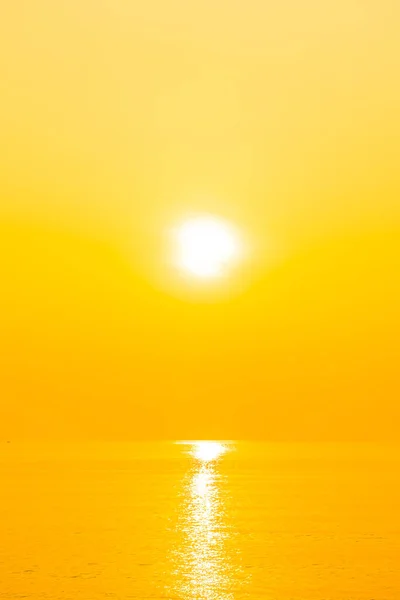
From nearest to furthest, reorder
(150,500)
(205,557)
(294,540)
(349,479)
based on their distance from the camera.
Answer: (205,557)
(294,540)
(150,500)
(349,479)

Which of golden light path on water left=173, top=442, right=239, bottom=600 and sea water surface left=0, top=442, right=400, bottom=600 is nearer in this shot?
golden light path on water left=173, top=442, right=239, bottom=600

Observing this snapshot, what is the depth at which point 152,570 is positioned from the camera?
49875 millimetres

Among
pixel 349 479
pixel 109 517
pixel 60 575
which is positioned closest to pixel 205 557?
pixel 60 575

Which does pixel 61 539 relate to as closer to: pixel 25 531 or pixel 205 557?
pixel 25 531

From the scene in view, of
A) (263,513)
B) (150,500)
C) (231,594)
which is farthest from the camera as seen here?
(150,500)

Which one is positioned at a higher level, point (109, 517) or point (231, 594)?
point (109, 517)

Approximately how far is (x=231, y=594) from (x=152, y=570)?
8.45m

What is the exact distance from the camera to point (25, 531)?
69312 mm

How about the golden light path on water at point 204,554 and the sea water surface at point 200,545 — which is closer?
the golden light path on water at point 204,554

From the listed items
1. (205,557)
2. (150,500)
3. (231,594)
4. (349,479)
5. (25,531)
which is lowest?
(231,594)

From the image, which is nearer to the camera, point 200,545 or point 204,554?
point 204,554

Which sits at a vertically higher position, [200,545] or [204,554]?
[200,545]

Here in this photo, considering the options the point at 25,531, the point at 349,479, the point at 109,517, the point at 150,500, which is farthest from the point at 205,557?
the point at 349,479

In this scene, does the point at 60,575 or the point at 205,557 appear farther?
the point at 205,557
